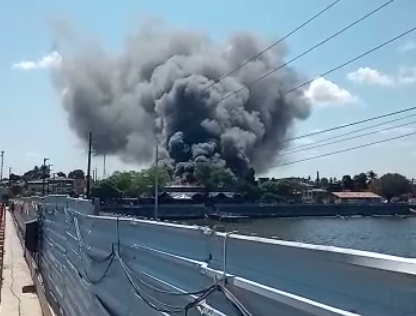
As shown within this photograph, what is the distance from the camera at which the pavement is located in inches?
468

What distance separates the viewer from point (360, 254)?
6.60 feet

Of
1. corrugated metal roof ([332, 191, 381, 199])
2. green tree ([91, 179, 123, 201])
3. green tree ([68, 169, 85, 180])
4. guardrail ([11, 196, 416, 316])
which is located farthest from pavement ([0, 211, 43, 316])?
A: green tree ([68, 169, 85, 180])

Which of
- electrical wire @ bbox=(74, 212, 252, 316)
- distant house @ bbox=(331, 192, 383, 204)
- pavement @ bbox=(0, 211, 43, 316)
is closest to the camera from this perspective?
electrical wire @ bbox=(74, 212, 252, 316)

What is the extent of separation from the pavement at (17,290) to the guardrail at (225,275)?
17.8 feet

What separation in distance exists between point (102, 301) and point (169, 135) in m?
118

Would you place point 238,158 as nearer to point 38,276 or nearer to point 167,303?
point 38,276

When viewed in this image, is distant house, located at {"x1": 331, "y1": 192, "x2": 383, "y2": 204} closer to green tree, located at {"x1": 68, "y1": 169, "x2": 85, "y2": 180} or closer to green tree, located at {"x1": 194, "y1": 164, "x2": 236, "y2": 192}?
green tree, located at {"x1": 194, "y1": 164, "x2": 236, "y2": 192}

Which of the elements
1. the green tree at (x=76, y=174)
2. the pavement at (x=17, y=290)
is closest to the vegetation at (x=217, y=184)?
the green tree at (x=76, y=174)

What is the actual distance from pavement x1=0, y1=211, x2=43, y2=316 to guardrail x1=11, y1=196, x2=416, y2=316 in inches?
214

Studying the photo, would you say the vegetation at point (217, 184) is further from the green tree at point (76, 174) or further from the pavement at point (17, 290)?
the pavement at point (17, 290)

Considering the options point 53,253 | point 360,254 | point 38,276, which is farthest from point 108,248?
point 38,276

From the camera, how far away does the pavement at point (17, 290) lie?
1188cm

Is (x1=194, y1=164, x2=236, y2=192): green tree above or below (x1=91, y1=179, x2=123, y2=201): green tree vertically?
above

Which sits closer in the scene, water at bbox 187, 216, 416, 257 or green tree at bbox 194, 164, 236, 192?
water at bbox 187, 216, 416, 257
